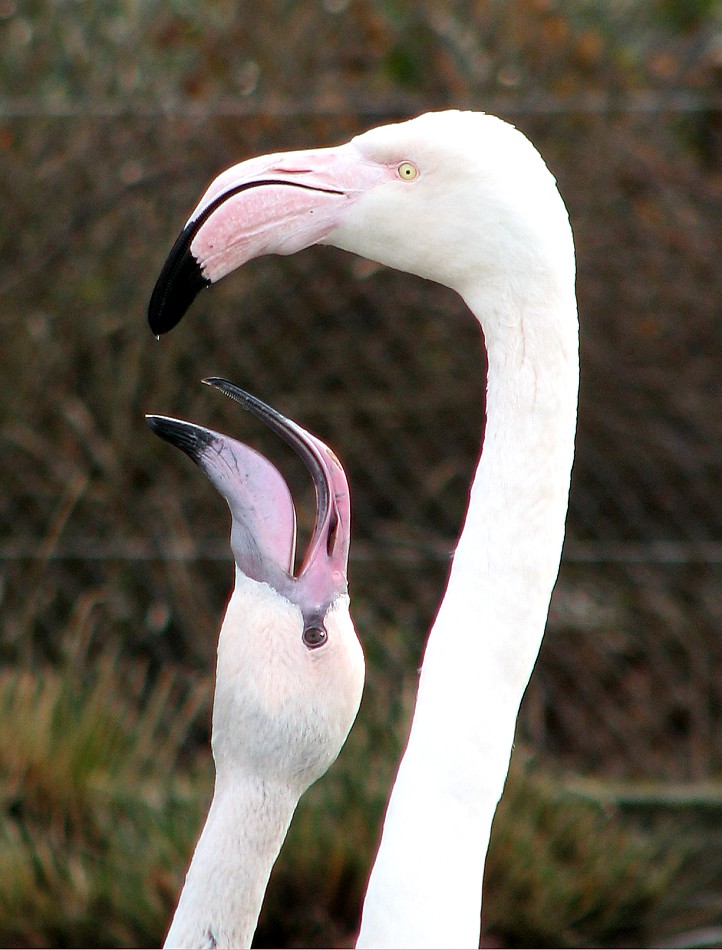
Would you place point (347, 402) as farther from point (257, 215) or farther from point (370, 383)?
point (257, 215)

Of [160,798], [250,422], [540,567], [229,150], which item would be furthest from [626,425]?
[540,567]

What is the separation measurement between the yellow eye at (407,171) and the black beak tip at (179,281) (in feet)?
0.85

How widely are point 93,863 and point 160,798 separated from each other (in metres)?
0.24

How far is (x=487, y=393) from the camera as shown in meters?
1.69

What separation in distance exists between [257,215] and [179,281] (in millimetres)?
122

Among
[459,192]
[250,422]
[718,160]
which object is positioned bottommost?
[459,192]

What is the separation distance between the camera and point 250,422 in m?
4.50

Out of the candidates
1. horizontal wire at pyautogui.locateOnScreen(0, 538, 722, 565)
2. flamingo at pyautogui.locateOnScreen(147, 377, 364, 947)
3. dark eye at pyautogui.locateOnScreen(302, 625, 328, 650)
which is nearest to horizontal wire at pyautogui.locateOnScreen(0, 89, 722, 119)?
horizontal wire at pyautogui.locateOnScreen(0, 538, 722, 565)

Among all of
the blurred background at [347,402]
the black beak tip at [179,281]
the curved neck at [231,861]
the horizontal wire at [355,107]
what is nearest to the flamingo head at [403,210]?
the black beak tip at [179,281]

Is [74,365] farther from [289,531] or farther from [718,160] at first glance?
[289,531]

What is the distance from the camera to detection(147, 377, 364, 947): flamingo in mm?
1673

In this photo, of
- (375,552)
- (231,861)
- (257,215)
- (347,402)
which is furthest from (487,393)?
(347,402)

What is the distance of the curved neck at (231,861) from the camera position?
5.69ft

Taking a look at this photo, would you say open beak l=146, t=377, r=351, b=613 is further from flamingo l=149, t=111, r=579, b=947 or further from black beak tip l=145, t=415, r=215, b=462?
flamingo l=149, t=111, r=579, b=947
